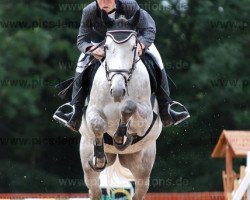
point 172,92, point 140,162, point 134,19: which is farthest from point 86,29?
point 172,92

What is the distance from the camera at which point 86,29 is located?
29.1 ft

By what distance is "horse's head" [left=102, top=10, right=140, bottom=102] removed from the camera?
306 inches

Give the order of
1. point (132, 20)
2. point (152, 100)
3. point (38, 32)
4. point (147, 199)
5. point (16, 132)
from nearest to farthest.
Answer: point (132, 20)
point (152, 100)
point (147, 199)
point (38, 32)
point (16, 132)

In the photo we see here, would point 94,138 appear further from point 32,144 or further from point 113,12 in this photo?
point 32,144

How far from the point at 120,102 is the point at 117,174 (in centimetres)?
195

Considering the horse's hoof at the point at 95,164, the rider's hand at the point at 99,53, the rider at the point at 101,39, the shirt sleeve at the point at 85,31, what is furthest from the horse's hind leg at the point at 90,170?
the rider's hand at the point at 99,53

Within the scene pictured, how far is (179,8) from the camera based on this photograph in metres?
22.2

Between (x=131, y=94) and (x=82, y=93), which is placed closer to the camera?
(x=131, y=94)

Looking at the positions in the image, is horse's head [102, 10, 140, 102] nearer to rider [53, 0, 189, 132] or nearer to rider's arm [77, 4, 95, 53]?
rider [53, 0, 189, 132]

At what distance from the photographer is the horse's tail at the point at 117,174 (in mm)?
9832

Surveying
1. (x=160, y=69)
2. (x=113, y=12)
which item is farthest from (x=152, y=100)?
(x=113, y=12)

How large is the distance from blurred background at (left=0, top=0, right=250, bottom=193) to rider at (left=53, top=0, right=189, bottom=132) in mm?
11161

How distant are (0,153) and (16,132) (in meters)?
0.76

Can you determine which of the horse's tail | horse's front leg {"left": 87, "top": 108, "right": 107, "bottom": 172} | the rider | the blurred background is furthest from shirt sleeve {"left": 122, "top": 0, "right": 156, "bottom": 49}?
the blurred background
